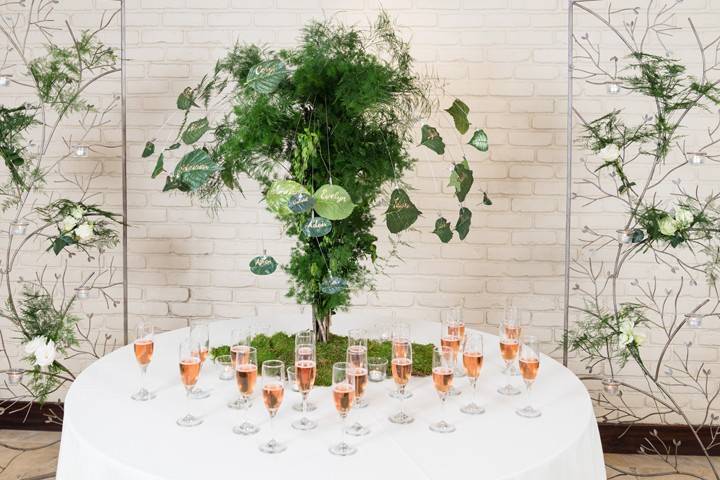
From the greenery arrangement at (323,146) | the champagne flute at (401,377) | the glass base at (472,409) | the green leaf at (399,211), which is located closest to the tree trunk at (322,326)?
the greenery arrangement at (323,146)

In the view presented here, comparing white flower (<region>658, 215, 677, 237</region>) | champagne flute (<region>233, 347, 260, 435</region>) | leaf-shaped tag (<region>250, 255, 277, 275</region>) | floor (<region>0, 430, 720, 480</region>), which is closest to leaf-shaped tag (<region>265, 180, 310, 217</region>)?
leaf-shaped tag (<region>250, 255, 277, 275</region>)

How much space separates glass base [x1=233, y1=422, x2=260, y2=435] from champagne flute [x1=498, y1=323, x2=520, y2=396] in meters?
0.66

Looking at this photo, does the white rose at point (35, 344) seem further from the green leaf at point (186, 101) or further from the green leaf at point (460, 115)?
the green leaf at point (460, 115)

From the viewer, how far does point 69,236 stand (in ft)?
9.66

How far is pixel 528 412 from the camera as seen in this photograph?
1.70 m

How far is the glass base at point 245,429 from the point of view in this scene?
1.57 m

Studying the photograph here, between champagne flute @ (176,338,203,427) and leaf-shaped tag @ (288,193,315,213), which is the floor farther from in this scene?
leaf-shaped tag @ (288,193,315,213)

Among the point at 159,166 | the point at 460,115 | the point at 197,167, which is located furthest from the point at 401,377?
the point at 159,166

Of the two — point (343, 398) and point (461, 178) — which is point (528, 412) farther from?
point (461, 178)

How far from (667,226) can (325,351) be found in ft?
4.86

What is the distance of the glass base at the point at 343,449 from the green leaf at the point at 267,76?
91cm

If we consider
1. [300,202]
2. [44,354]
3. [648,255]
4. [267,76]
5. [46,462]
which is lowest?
[46,462]

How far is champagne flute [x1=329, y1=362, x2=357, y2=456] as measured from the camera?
1.48 m

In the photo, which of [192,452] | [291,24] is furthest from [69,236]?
[192,452]
